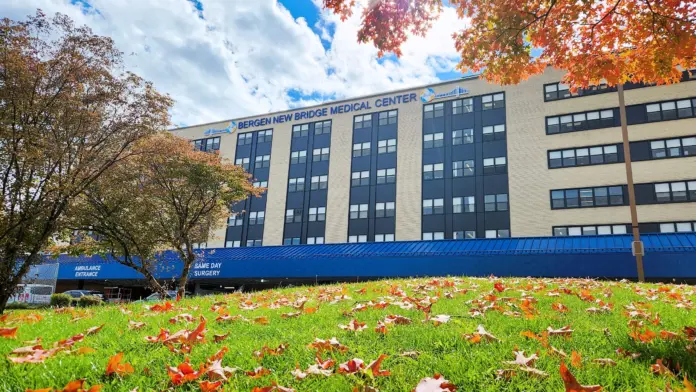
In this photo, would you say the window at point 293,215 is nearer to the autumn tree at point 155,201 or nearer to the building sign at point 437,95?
the building sign at point 437,95

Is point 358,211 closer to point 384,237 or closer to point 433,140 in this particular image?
point 384,237

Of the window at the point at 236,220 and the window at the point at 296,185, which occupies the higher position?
the window at the point at 296,185

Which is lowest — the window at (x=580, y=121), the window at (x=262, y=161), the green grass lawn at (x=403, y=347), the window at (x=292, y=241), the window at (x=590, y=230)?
the green grass lawn at (x=403, y=347)

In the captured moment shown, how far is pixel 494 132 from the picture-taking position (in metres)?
36.5

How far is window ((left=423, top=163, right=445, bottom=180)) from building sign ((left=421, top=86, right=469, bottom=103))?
6.26 meters

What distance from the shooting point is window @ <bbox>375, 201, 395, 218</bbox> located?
38469 mm

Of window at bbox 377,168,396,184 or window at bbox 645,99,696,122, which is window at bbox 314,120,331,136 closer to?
window at bbox 377,168,396,184

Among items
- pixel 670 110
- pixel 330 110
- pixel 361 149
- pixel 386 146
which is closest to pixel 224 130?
pixel 330 110

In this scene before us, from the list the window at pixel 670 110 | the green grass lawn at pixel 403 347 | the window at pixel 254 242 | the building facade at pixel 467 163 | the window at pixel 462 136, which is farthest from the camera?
the window at pixel 254 242

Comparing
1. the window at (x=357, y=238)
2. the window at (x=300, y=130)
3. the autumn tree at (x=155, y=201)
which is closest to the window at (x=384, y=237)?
the window at (x=357, y=238)

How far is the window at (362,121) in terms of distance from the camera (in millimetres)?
42312

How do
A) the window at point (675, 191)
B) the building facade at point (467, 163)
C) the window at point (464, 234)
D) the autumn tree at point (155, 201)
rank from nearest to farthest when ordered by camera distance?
the autumn tree at point (155, 201), the window at point (675, 191), the building facade at point (467, 163), the window at point (464, 234)

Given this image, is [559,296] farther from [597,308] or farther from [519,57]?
[519,57]

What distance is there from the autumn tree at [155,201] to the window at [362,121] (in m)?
20.9
